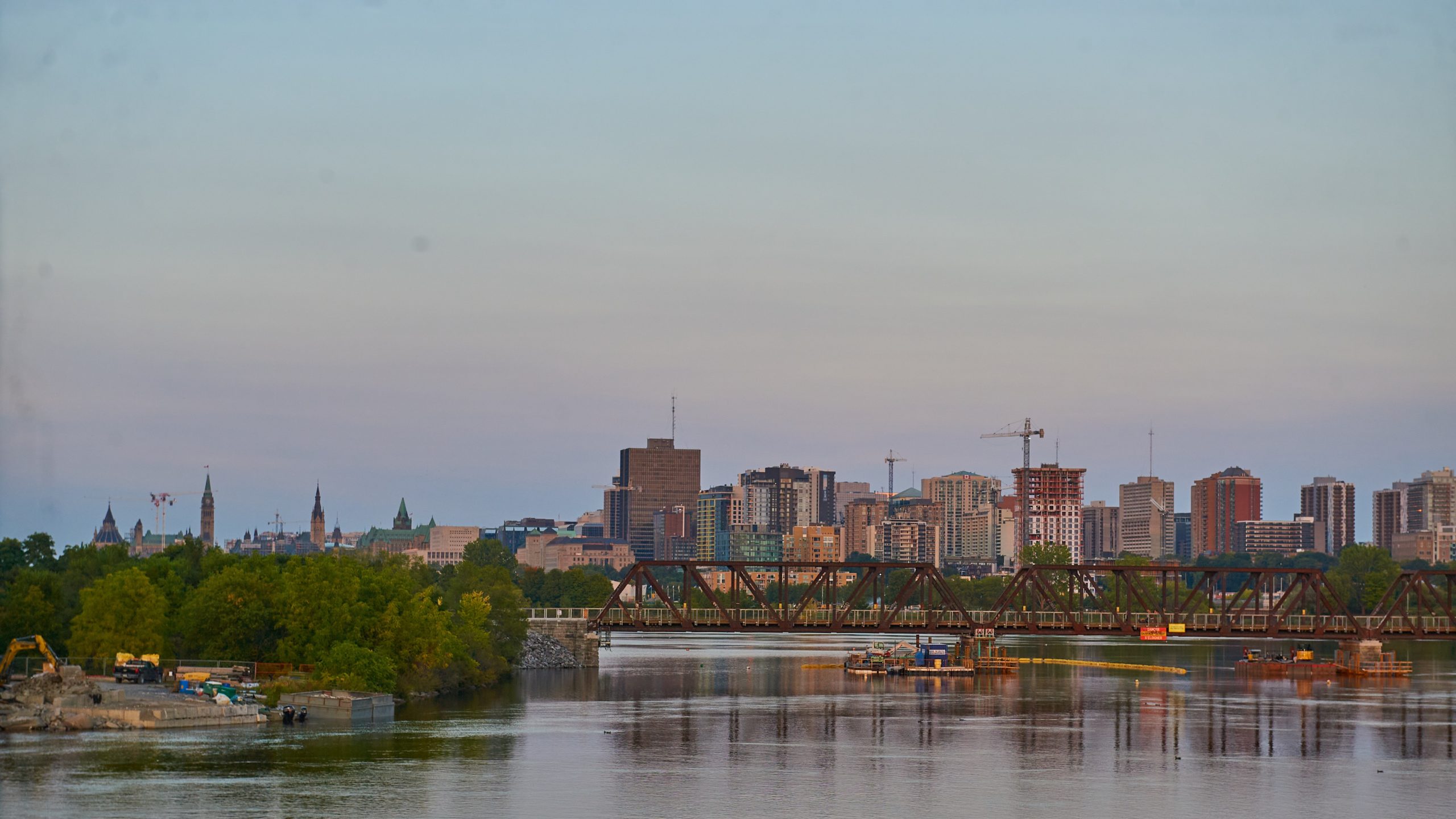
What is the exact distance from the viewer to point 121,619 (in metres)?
132

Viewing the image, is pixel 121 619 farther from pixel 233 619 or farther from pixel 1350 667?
pixel 1350 667

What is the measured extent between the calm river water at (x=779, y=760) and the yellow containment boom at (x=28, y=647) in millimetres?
11995

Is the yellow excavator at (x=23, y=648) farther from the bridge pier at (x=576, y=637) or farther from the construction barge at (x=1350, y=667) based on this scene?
the construction barge at (x=1350, y=667)

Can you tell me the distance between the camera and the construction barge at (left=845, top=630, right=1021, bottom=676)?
183 metres

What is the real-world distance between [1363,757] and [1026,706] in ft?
118

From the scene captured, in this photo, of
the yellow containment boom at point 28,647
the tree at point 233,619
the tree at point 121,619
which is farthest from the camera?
the tree at point 121,619

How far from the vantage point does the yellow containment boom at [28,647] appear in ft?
376

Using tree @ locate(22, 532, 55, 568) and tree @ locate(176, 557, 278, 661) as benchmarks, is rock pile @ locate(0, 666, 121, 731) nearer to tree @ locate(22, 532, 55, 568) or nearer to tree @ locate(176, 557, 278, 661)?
tree @ locate(176, 557, 278, 661)

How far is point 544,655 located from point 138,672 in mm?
62934

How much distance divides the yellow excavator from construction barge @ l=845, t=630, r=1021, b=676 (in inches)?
3498

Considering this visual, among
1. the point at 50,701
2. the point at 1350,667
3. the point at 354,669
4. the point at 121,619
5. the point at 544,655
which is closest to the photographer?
the point at 50,701

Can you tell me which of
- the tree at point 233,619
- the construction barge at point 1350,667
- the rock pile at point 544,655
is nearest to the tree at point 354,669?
the tree at point 233,619

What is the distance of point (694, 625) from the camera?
168 metres

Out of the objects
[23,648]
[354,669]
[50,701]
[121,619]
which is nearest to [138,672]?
[23,648]
